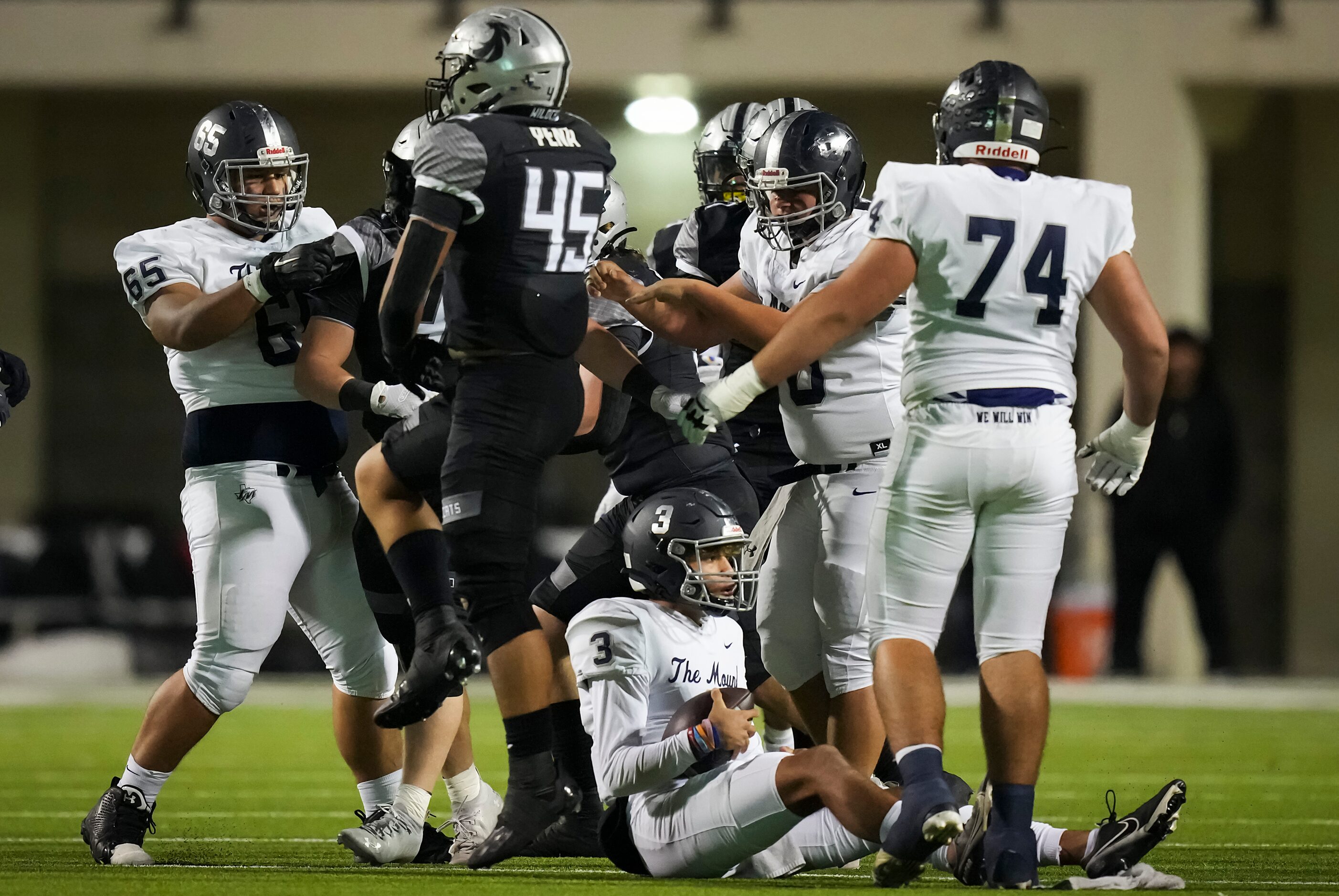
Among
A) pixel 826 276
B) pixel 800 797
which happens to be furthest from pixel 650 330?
pixel 800 797

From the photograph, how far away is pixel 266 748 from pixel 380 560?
13.0 feet

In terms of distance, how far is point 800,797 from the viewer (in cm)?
382

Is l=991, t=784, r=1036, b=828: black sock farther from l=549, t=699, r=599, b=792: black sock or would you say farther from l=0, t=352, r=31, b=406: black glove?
l=0, t=352, r=31, b=406: black glove

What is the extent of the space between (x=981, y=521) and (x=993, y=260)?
0.57 meters

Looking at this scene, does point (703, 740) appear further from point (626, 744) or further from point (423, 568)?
point (423, 568)

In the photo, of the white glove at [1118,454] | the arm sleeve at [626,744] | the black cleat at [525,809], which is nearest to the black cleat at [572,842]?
the black cleat at [525,809]

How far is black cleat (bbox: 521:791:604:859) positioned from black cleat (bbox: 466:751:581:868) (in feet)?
1.85

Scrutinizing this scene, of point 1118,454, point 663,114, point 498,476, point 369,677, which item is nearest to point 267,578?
point 369,677

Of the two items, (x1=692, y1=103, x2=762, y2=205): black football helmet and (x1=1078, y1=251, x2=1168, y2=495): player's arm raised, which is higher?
(x1=692, y1=103, x2=762, y2=205): black football helmet

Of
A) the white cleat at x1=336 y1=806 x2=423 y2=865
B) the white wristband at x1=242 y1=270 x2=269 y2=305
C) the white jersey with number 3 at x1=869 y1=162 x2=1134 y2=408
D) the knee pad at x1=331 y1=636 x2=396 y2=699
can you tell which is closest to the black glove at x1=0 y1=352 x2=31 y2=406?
the white wristband at x1=242 y1=270 x2=269 y2=305

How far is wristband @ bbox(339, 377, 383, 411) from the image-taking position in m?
4.55

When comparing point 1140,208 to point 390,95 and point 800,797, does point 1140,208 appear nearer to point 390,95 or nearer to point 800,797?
point 390,95

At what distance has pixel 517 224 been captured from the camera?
4199 mm

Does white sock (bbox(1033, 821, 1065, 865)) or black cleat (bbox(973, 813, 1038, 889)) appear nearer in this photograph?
black cleat (bbox(973, 813, 1038, 889))
